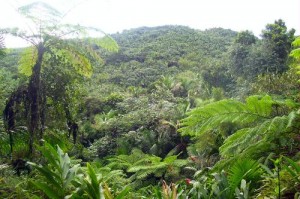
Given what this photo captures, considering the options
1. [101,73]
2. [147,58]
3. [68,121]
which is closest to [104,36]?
[68,121]

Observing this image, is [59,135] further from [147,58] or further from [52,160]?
[147,58]

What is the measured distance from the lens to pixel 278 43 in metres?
14.7

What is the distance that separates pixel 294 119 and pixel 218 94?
944cm

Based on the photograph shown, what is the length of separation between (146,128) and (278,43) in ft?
20.4

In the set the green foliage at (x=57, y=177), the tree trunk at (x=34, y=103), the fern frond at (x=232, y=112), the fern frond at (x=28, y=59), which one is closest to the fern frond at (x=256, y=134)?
the fern frond at (x=232, y=112)

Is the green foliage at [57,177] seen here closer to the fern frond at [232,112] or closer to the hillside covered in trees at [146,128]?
the hillside covered in trees at [146,128]

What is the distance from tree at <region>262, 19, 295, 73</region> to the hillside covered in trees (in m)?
0.04

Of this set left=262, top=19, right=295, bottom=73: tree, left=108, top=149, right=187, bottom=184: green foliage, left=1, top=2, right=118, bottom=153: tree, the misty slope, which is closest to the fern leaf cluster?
left=108, top=149, right=187, bottom=184: green foliage

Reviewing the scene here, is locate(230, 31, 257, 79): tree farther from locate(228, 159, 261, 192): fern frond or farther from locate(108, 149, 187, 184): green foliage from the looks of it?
locate(228, 159, 261, 192): fern frond

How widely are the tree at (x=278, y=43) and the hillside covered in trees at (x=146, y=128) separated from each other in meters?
0.04

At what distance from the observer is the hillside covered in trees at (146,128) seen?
3793 millimetres

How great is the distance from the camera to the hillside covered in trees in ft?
12.4

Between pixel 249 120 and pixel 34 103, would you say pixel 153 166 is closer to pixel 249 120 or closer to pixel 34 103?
pixel 34 103

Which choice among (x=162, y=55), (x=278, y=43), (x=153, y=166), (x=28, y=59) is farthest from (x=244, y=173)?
(x=162, y=55)
